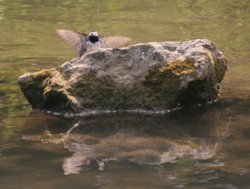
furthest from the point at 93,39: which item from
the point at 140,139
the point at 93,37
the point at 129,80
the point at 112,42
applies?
the point at 140,139

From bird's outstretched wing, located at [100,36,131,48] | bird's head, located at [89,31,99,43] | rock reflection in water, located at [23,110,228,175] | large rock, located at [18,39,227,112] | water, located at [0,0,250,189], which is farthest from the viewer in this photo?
bird's outstretched wing, located at [100,36,131,48]

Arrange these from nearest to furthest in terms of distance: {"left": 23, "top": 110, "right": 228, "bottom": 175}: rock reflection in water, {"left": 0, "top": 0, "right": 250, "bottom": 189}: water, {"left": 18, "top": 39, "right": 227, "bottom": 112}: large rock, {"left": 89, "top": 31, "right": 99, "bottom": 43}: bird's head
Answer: {"left": 0, "top": 0, "right": 250, "bottom": 189}: water → {"left": 23, "top": 110, "right": 228, "bottom": 175}: rock reflection in water → {"left": 18, "top": 39, "right": 227, "bottom": 112}: large rock → {"left": 89, "top": 31, "right": 99, "bottom": 43}: bird's head

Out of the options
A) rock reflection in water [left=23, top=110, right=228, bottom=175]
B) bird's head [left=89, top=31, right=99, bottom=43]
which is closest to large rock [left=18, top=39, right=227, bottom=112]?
rock reflection in water [left=23, top=110, right=228, bottom=175]

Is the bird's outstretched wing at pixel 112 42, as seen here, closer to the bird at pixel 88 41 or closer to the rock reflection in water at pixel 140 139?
the bird at pixel 88 41

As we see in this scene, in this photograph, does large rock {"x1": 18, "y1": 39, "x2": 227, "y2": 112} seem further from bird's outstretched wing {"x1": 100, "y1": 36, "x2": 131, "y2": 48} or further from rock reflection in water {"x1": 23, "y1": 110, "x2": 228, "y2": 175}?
bird's outstretched wing {"x1": 100, "y1": 36, "x2": 131, "y2": 48}

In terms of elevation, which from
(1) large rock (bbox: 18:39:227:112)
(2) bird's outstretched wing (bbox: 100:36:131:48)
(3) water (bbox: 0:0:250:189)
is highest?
(2) bird's outstretched wing (bbox: 100:36:131:48)

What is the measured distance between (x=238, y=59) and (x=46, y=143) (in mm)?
4952

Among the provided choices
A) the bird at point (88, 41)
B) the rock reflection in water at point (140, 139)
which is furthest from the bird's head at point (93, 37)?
the rock reflection in water at point (140, 139)

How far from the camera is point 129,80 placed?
22.6 ft

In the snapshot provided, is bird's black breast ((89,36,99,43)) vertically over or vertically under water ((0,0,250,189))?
over

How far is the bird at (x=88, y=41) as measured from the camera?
7568mm

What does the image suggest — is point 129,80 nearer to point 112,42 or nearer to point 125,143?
point 112,42

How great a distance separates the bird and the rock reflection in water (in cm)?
134

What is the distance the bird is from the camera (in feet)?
24.8
